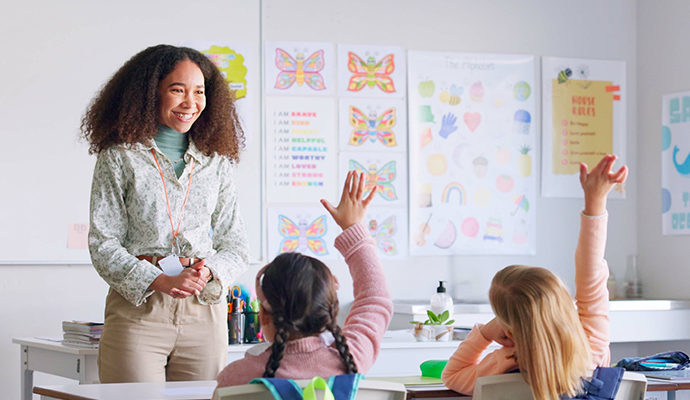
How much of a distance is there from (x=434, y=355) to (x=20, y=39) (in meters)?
2.30

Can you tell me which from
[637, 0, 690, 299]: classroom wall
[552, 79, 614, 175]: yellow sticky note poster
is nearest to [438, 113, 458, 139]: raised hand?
[552, 79, 614, 175]: yellow sticky note poster

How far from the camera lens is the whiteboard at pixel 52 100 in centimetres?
371

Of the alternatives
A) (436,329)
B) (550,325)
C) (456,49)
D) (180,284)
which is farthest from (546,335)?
(456,49)

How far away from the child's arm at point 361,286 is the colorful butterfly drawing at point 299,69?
8.31ft

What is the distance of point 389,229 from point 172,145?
225cm

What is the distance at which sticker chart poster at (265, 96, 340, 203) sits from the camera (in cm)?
418

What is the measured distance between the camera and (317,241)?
4246 mm

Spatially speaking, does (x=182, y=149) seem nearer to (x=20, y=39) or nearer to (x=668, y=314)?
(x=20, y=39)

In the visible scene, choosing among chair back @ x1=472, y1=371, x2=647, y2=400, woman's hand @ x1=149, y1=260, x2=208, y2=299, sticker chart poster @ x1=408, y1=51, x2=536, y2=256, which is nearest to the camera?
chair back @ x1=472, y1=371, x2=647, y2=400

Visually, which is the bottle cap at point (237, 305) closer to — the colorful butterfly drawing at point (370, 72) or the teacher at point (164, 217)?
the teacher at point (164, 217)

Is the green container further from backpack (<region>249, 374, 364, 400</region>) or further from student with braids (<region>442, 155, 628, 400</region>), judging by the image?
backpack (<region>249, 374, 364, 400</region>)

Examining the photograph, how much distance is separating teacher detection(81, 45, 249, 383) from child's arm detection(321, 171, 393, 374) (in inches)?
19.5

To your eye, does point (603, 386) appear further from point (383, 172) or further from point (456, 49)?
point (456, 49)

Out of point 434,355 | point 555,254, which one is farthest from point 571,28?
point 434,355
